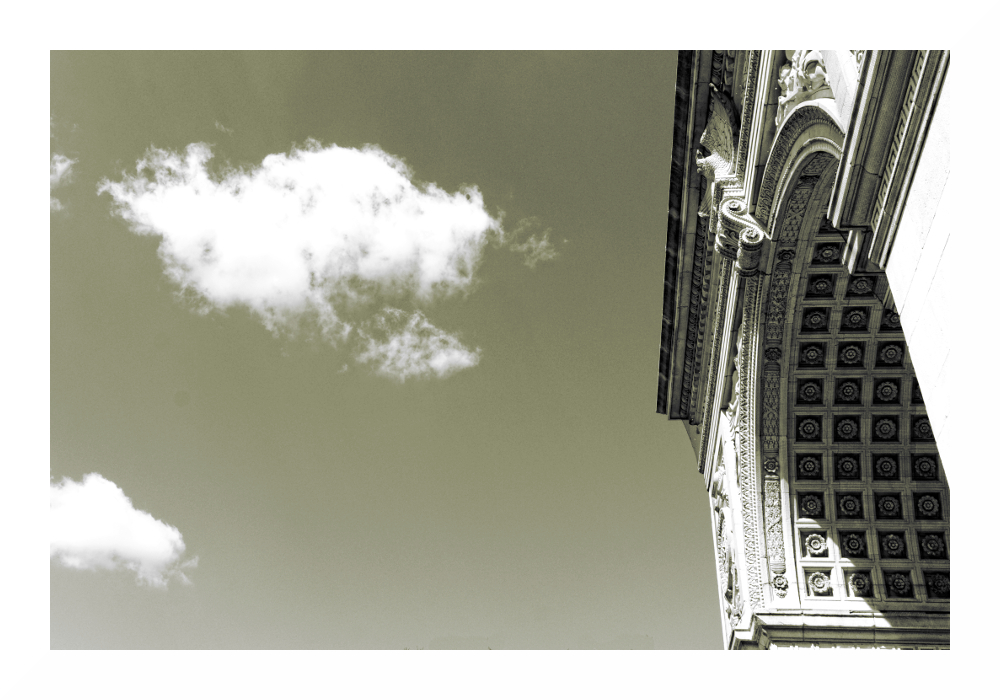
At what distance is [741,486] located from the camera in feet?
51.4

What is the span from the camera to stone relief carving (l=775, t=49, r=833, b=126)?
327 inches

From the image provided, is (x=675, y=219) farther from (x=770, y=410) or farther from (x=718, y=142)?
(x=770, y=410)

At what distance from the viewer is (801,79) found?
28.8 ft

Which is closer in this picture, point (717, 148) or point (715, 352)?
point (717, 148)

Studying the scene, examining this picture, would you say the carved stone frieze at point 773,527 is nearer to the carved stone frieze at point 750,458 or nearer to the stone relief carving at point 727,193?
the carved stone frieze at point 750,458

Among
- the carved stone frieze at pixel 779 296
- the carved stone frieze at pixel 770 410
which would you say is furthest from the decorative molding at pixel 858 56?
the carved stone frieze at pixel 770 410

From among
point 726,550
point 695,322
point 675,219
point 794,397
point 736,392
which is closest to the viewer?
point 794,397

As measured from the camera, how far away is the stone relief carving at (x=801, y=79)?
8297mm

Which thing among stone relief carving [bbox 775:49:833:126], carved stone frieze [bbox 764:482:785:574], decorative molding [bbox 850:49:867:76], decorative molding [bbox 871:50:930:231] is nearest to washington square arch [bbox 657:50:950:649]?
→ carved stone frieze [bbox 764:482:785:574]

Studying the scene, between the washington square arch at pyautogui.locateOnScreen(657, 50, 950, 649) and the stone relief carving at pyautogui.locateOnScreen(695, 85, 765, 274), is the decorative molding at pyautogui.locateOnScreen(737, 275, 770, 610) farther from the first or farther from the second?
the stone relief carving at pyautogui.locateOnScreen(695, 85, 765, 274)

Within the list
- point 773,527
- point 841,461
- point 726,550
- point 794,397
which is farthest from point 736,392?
point 726,550

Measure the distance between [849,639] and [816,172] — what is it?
9.42 metres
